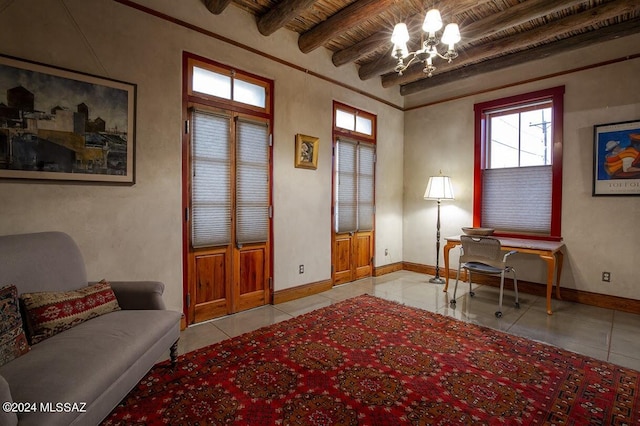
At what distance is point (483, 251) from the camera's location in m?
3.52

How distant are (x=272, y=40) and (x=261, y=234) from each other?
228cm

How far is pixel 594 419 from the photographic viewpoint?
172cm

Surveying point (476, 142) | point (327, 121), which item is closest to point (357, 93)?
point (327, 121)

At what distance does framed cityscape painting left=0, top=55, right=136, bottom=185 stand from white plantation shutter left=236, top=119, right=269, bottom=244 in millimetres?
1027

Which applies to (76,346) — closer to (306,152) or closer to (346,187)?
(306,152)

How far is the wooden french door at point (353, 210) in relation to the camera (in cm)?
440

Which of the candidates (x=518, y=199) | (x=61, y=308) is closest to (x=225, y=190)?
(x=61, y=308)

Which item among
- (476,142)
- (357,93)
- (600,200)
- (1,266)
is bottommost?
(1,266)

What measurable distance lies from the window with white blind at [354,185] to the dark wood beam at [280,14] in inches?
65.0

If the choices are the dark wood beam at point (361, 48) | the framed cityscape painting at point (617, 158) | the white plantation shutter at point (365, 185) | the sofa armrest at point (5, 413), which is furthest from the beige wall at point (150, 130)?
the framed cityscape painting at point (617, 158)

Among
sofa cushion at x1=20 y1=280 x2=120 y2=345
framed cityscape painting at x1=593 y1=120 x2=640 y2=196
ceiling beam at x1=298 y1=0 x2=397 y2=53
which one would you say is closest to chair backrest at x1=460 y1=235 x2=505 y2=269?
framed cityscape painting at x1=593 y1=120 x2=640 y2=196

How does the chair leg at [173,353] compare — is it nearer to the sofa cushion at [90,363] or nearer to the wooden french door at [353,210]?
the sofa cushion at [90,363]

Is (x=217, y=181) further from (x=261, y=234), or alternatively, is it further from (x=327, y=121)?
(x=327, y=121)

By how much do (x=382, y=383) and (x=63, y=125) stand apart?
9.82 ft
